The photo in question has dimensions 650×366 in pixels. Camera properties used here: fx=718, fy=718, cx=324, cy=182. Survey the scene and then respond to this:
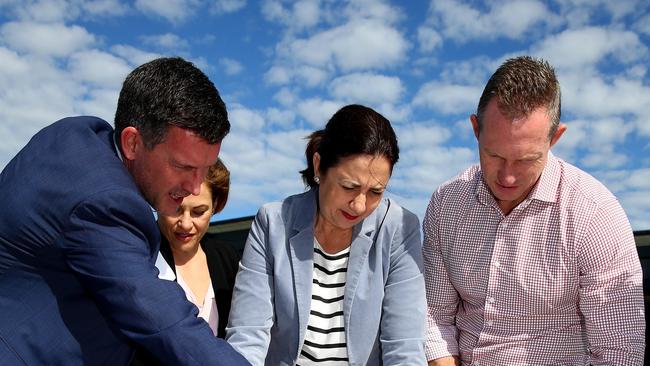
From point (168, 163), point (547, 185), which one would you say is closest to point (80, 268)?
point (168, 163)

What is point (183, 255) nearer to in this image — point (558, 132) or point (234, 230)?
point (234, 230)

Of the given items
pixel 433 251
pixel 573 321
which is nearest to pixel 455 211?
pixel 433 251

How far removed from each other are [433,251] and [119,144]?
148cm

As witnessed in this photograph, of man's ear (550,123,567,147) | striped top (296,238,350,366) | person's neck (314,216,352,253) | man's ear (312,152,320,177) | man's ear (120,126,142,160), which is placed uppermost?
man's ear (550,123,567,147)

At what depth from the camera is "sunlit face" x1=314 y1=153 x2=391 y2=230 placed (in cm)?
256

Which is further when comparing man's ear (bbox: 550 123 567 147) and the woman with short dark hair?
man's ear (bbox: 550 123 567 147)

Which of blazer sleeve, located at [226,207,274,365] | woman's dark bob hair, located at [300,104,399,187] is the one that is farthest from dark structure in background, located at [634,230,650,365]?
blazer sleeve, located at [226,207,274,365]

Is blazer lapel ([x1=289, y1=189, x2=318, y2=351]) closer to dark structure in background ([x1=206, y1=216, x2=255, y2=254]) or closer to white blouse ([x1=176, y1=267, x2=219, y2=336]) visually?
white blouse ([x1=176, y1=267, x2=219, y2=336])

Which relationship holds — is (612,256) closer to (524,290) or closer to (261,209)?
(524,290)

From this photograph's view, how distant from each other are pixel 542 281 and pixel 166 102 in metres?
1.59

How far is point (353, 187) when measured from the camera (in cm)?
257

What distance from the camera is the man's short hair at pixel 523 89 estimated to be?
259cm

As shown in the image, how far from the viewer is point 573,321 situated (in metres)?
2.75

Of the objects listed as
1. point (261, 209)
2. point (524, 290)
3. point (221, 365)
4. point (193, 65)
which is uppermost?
point (193, 65)
